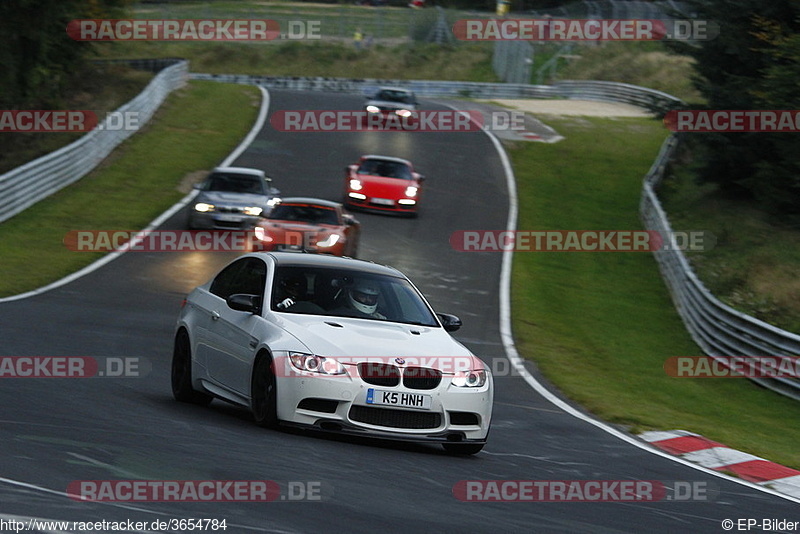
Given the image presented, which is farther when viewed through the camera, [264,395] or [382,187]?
[382,187]

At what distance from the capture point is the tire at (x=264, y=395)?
962 centimetres

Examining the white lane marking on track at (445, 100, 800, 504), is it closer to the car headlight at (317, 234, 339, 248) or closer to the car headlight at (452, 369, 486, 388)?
the car headlight at (452, 369, 486, 388)

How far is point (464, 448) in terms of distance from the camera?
33.1 ft

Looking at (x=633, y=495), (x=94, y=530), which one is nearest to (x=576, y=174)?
(x=633, y=495)

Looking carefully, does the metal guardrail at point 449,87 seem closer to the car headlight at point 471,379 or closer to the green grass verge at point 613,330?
the green grass verge at point 613,330

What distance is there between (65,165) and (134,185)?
1.91 metres

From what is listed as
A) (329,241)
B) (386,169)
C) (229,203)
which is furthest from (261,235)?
(386,169)

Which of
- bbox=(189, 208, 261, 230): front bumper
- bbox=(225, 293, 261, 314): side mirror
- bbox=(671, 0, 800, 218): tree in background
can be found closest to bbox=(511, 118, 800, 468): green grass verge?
bbox=(671, 0, 800, 218): tree in background

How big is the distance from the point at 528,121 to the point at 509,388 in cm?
3778

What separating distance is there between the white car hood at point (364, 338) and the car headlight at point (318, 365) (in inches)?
2.3

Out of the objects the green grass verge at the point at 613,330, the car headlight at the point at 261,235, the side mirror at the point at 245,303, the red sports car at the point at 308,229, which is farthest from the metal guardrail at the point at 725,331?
the side mirror at the point at 245,303

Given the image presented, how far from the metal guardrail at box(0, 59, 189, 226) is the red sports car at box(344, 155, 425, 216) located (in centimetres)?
743

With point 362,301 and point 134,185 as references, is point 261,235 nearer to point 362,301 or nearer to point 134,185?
point 134,185

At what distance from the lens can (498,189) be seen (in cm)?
3766
